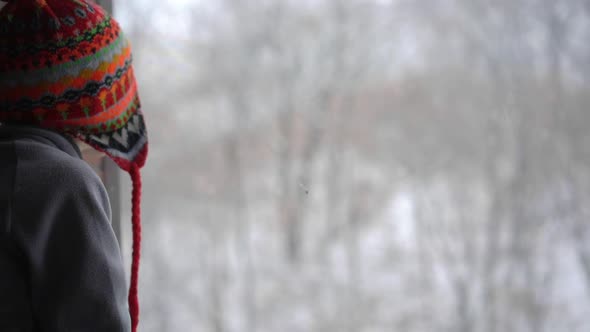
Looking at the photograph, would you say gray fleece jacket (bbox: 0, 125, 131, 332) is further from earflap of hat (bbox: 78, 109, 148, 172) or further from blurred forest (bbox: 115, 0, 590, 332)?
blurred forest (bbox: 115, 0, 590, 332)

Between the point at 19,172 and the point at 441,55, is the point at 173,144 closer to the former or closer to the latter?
the point at 441,55

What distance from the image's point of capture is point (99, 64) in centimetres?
65

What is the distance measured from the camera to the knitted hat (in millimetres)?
628

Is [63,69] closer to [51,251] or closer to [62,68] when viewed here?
[62,68]

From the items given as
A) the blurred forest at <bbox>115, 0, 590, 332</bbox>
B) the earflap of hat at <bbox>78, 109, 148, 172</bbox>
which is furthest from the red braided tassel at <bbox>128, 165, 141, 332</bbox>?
the blurred forest at <bbox>115, 0, 590, 332</bbox>

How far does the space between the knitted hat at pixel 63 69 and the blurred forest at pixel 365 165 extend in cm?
80

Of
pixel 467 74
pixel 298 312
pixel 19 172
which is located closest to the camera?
pixel 19 172

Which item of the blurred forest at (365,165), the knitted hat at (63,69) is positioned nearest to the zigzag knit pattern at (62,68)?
the knitted hat at (63,69)

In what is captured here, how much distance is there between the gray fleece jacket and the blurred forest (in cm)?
89

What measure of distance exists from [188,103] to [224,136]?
118 millimetres

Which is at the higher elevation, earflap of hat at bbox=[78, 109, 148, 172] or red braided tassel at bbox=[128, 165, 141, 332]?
earflap of hat at bbox=[78, 109, 148, 172]

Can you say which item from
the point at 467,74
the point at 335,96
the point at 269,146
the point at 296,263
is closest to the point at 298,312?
the point at 296,263

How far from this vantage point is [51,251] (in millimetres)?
599

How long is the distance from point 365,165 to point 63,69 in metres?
0.98
